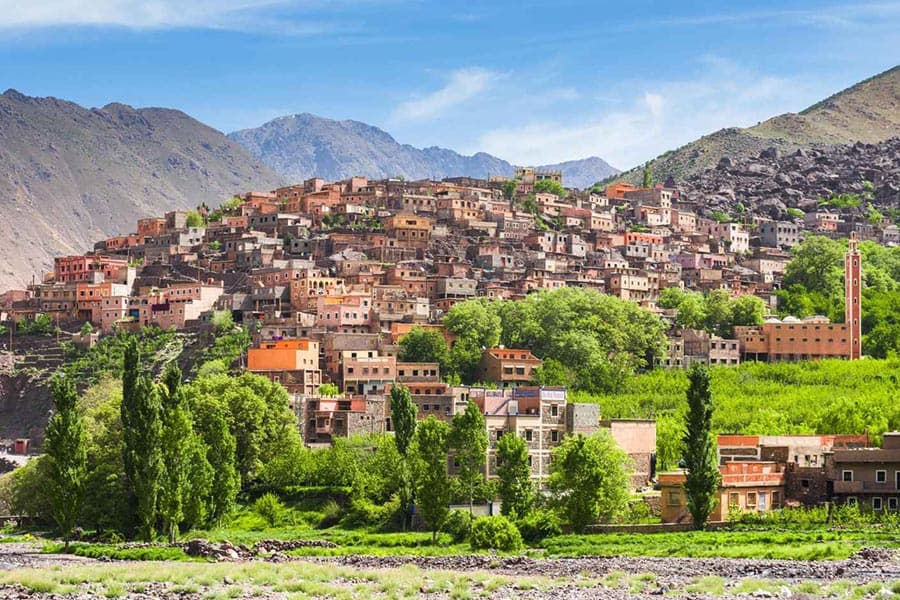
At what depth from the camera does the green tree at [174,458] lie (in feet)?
197

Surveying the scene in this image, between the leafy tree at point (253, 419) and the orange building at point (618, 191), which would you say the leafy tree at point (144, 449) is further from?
the orange building at point (618, 191)

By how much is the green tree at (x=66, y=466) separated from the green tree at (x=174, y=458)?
3328 mm

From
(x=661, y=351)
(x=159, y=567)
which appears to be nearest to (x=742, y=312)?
(x=661, y=351)

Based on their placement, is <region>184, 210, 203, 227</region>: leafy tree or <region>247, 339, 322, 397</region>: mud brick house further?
<region>184, 210, 203, 227</region>: leafy tree

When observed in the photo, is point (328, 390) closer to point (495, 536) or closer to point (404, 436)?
point (404, 436)

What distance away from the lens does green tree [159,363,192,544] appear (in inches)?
2360

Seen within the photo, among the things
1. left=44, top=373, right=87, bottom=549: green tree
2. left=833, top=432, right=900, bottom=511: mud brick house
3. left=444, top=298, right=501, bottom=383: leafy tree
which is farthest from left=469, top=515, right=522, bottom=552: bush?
left=444, top=298, right=501, bottom=383: leafy tree

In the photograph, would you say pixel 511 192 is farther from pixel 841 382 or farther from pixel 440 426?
pixel 440 426

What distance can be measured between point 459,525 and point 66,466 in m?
15.6

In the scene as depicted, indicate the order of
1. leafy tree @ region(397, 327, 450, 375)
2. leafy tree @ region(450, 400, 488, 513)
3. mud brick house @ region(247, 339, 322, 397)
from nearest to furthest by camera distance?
leafy tree @ region(450, 400, 488, 513), mud brick house @ region(247, 339, 322, 397), leafy tree @ region(397, 327, 450, 375)

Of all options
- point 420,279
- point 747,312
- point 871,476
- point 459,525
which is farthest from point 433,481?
point 747,312

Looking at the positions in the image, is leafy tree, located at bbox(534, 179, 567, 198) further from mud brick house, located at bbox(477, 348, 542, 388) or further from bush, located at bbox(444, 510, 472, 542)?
bush, located at bbox(444, 510, 472, 542)

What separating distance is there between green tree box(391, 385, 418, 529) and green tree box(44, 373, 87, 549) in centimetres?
1272

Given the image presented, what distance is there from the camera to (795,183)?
182 meters
